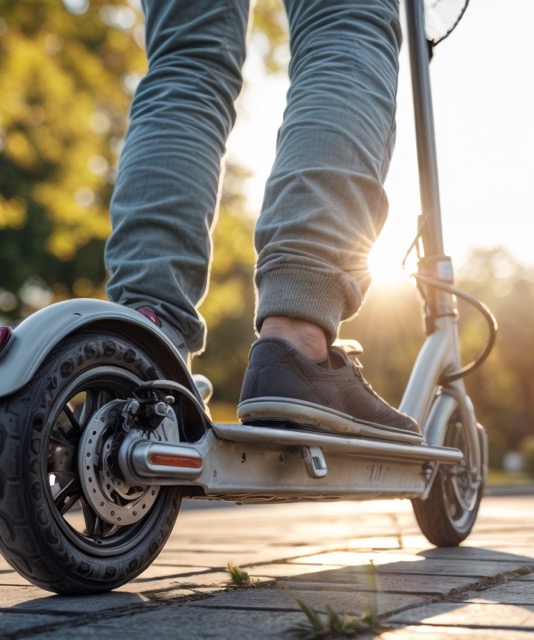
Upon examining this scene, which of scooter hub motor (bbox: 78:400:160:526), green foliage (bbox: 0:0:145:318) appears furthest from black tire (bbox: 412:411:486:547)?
green foliage (bbox: 0:0:145:318)

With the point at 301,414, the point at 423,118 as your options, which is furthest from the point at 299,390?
the point at 423,118

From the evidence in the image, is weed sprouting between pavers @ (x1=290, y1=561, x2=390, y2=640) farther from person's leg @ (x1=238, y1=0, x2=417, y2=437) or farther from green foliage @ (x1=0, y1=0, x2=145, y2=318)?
green foliage @ (x1=0, y1=0, x2=145, y2=318)

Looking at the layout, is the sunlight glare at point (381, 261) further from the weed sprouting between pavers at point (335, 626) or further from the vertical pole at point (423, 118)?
the weed sprouting between pavers at point (335, 626)

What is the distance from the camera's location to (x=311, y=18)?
2.30 meters

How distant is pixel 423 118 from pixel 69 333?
6.16ft

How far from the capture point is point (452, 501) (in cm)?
288

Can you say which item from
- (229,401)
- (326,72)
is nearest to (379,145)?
(326,72)

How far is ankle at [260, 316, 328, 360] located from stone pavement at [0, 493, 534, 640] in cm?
48

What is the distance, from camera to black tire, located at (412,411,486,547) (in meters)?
2.79

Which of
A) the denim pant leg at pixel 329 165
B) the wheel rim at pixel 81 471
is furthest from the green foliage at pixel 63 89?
the wheel rim at pixel 81 471

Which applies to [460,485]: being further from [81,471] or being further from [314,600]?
[81,471]

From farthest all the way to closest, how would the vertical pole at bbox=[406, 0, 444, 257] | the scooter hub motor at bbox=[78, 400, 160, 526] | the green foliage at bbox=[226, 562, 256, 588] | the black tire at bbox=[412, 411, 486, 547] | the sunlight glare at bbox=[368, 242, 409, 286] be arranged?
the vertical pole at bbox=[406, 0, 444, 257], the black tire at bbox=[412, 411, 486, 547], the sunlight glare at bbox=[368, 242, 409, 286], the green foliage at bbox=[226, 562, 256, 588], the scooter hub motor at bbox=[78, 400, 160, 526]

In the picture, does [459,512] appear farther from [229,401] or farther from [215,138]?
[229,401]

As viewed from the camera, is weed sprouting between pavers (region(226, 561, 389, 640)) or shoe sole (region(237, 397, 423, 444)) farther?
shoe sole (region(237, 397, 423, 444))
